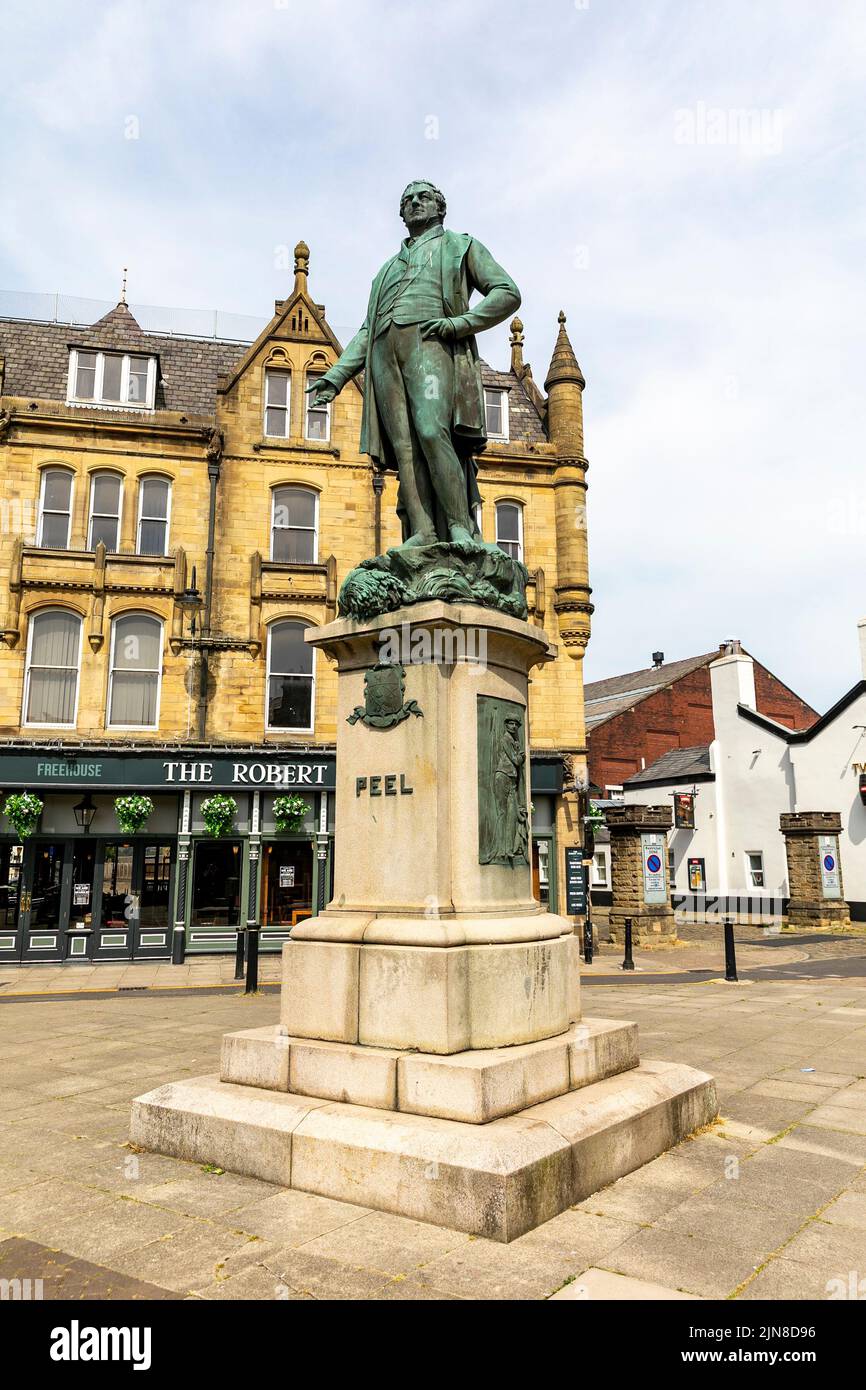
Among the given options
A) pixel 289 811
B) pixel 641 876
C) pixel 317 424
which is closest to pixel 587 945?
pixel 641 876

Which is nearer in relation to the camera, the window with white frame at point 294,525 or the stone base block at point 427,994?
the stone base block at point 427,994

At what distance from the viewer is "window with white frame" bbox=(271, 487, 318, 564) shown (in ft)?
71.4

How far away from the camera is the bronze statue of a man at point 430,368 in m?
6.17

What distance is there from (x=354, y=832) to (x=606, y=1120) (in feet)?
7.05

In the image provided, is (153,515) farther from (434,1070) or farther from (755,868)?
(755,868)

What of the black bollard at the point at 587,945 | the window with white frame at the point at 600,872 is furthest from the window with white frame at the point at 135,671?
the window with white frame at the point at 600,872

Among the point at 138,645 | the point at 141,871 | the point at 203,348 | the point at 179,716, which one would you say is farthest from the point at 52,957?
the point at 203,348

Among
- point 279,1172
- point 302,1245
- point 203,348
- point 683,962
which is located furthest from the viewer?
point 203,348

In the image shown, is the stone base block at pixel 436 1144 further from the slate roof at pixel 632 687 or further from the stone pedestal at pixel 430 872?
the slate roof at pixel 632 687

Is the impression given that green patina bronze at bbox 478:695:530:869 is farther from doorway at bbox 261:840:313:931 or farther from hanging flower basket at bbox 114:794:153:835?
doorway at bbox 261:840:313:931

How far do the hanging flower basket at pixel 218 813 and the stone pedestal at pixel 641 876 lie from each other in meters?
9.52

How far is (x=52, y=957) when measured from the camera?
62.8ft

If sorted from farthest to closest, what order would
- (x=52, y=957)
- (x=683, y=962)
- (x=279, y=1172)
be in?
1. (x=52, y=957)
2. (x=683, y=962)
3. (x=279, y=1172)

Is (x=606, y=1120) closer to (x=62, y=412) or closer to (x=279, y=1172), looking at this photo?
(x=279, y=1172)
